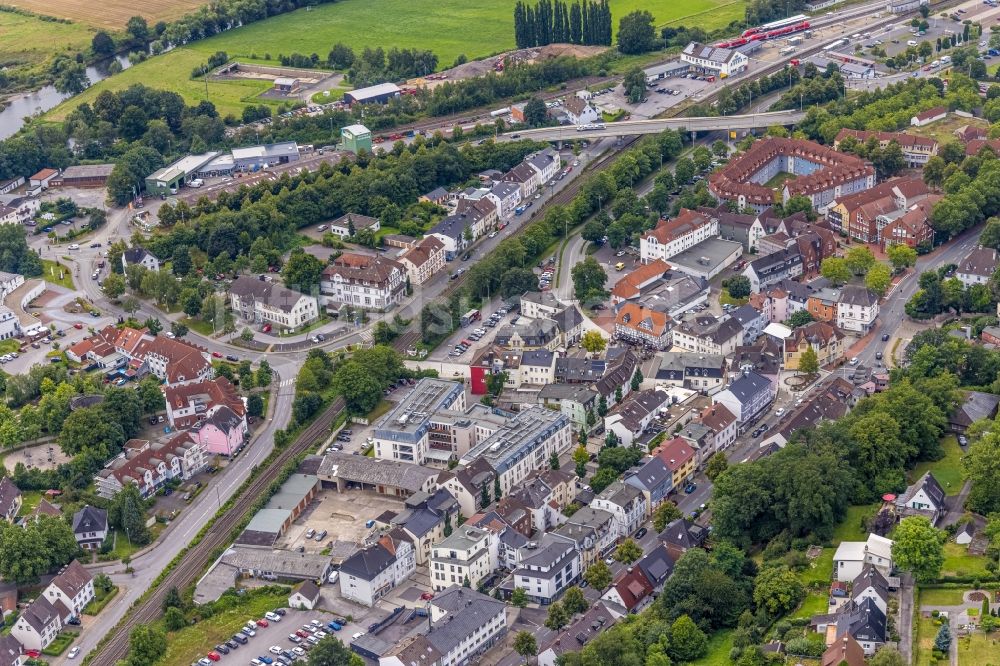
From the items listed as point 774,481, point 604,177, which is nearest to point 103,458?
point 774,481

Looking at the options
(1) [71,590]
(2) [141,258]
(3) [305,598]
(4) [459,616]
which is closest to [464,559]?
(4) [459,616]

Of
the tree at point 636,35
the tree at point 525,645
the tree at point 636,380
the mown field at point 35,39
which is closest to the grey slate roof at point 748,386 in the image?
the tree at point 636,380

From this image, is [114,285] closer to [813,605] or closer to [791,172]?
[791,172]

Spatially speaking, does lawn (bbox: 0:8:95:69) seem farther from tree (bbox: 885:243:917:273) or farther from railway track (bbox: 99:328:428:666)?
tree (bbox: 885:243:917:273)

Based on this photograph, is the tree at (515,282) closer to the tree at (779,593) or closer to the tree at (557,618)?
the tree at (557,618)

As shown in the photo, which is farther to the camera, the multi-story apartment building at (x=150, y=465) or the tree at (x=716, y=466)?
the multi-story apartment building at (x=150, y=465)
